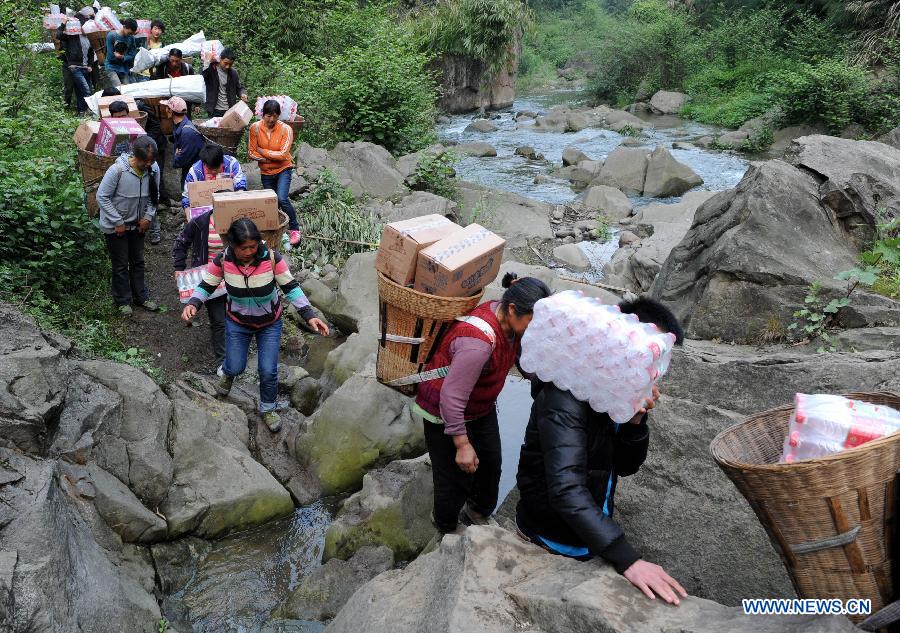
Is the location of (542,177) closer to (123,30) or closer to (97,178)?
(123,30)

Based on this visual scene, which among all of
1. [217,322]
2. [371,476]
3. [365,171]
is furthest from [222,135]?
[371,476]

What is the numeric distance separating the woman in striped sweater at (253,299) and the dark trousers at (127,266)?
179 centimetres

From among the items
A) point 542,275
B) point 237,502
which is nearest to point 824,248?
point 542,275

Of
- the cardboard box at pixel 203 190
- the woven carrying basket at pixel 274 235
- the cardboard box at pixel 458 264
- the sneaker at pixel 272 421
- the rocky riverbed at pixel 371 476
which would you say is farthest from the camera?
the cardboard box at pixel 203 190

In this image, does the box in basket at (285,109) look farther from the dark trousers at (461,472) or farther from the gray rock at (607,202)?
the dark trousers at (461,472)

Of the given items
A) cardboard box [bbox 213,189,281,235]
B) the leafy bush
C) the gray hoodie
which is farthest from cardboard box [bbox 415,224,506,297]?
the leafy bush

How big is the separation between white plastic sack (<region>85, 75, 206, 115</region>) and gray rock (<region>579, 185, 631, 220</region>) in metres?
6.81

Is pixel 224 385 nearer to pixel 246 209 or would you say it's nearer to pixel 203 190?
pixel 246 209

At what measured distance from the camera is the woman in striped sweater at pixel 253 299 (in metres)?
4.62

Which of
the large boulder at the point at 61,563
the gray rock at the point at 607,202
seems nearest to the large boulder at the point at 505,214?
the gray rock at the point at 607,202

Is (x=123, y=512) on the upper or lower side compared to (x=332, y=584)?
upper

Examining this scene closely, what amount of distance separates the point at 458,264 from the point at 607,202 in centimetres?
1018

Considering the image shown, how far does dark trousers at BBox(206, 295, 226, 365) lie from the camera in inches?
233

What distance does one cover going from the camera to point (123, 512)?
154 inches
